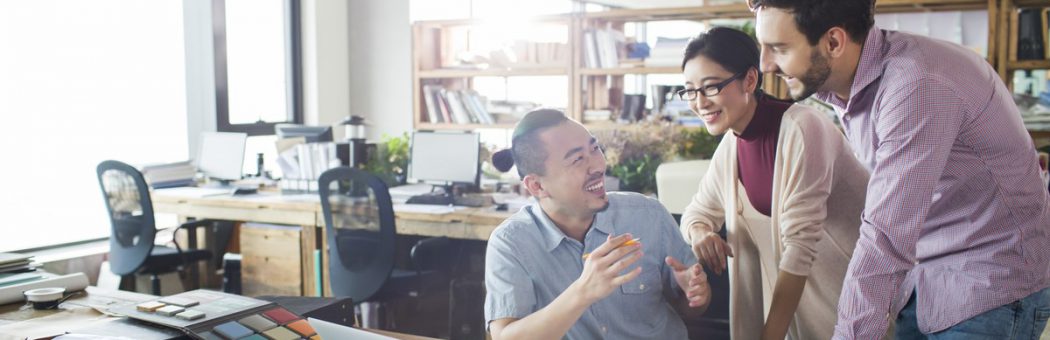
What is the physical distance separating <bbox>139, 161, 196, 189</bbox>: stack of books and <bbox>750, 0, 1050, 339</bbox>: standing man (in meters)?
4.16

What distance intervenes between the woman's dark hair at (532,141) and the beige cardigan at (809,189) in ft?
1.40

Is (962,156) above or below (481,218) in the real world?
above

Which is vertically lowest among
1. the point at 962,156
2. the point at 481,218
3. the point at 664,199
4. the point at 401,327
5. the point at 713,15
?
the point at 401,327

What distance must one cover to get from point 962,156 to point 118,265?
13.3 ft

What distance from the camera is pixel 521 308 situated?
1597 mm

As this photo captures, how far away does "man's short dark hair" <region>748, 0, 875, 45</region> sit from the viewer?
1.43 meters

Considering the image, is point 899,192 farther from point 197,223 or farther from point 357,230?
point 197,223

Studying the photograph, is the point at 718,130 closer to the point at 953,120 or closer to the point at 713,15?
the point at 953,120

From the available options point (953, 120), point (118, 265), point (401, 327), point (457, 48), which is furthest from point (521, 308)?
point (457, 48)

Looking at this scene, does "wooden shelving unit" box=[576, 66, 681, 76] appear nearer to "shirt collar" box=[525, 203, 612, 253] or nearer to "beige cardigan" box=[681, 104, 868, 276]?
"beige cardigan" box=[681, 104, 868, 276]

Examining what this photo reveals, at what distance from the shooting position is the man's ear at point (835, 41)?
1.47m

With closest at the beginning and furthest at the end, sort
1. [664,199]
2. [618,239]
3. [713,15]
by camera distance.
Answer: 1. [618,239]
2. [664,199]
3. [713,15]

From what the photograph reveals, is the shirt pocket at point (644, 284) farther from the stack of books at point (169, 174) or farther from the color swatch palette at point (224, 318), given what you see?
the stack of books at point (169, 174)

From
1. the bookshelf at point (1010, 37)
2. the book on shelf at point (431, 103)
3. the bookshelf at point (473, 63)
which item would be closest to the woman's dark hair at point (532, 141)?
the bookshelf at point (1010, 37)
